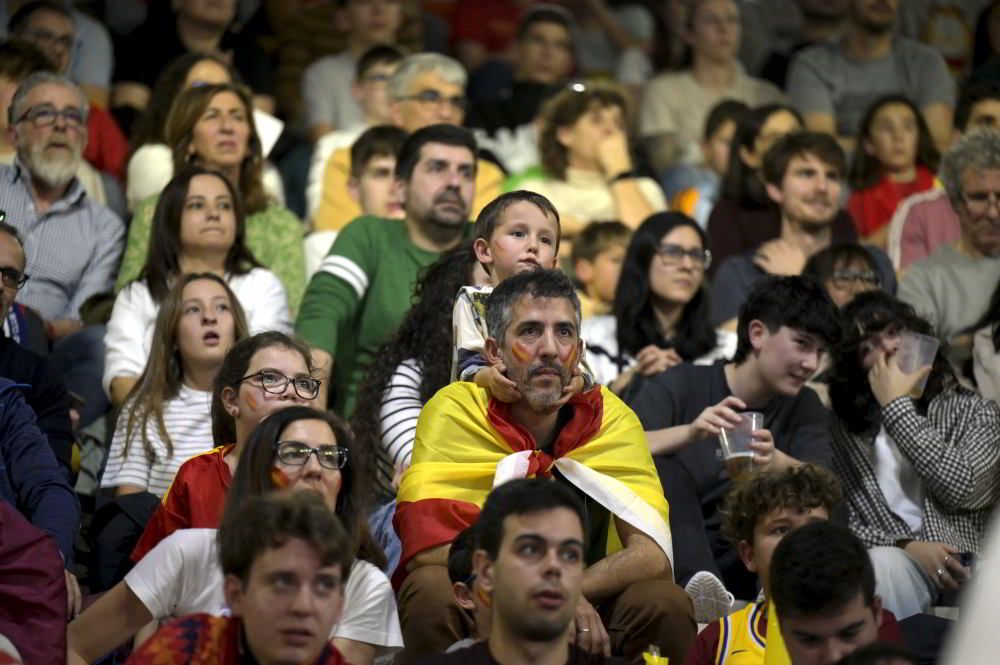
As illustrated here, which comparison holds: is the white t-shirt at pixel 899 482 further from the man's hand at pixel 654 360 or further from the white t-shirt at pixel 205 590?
the white t-shirt at pixel 205 590

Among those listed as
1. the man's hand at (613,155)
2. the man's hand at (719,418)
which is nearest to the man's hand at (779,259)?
the man's hand at (613,155)

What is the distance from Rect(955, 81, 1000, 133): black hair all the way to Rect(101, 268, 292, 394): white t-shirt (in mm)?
3438

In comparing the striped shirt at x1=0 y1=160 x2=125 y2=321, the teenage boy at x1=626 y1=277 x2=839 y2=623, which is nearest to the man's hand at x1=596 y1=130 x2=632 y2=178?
the striped shirt at x1=0 y1=160 x2=125 y2=321

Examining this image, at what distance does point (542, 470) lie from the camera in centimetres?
475

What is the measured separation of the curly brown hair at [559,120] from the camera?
820 cm

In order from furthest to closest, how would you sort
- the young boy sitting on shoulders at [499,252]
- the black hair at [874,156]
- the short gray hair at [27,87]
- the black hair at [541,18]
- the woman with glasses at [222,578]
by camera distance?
the black hair at [541,18]
the black hair at [874,156]
the short gray hair at [27,87]
the young boy sitting on shoulders at [499,252]
the woman with glasses at [222,578]

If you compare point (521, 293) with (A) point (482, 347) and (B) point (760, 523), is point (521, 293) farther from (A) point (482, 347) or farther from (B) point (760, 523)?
(B) point (760, 523)

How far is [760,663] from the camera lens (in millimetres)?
4418

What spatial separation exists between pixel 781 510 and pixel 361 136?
3.48 m

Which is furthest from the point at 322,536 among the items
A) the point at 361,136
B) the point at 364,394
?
the point at 361,136

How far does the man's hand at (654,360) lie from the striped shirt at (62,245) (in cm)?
222

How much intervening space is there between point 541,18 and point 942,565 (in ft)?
15.2

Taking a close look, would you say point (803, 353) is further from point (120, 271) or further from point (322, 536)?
point (120, 271)

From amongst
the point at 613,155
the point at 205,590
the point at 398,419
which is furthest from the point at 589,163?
the point at 205,590
